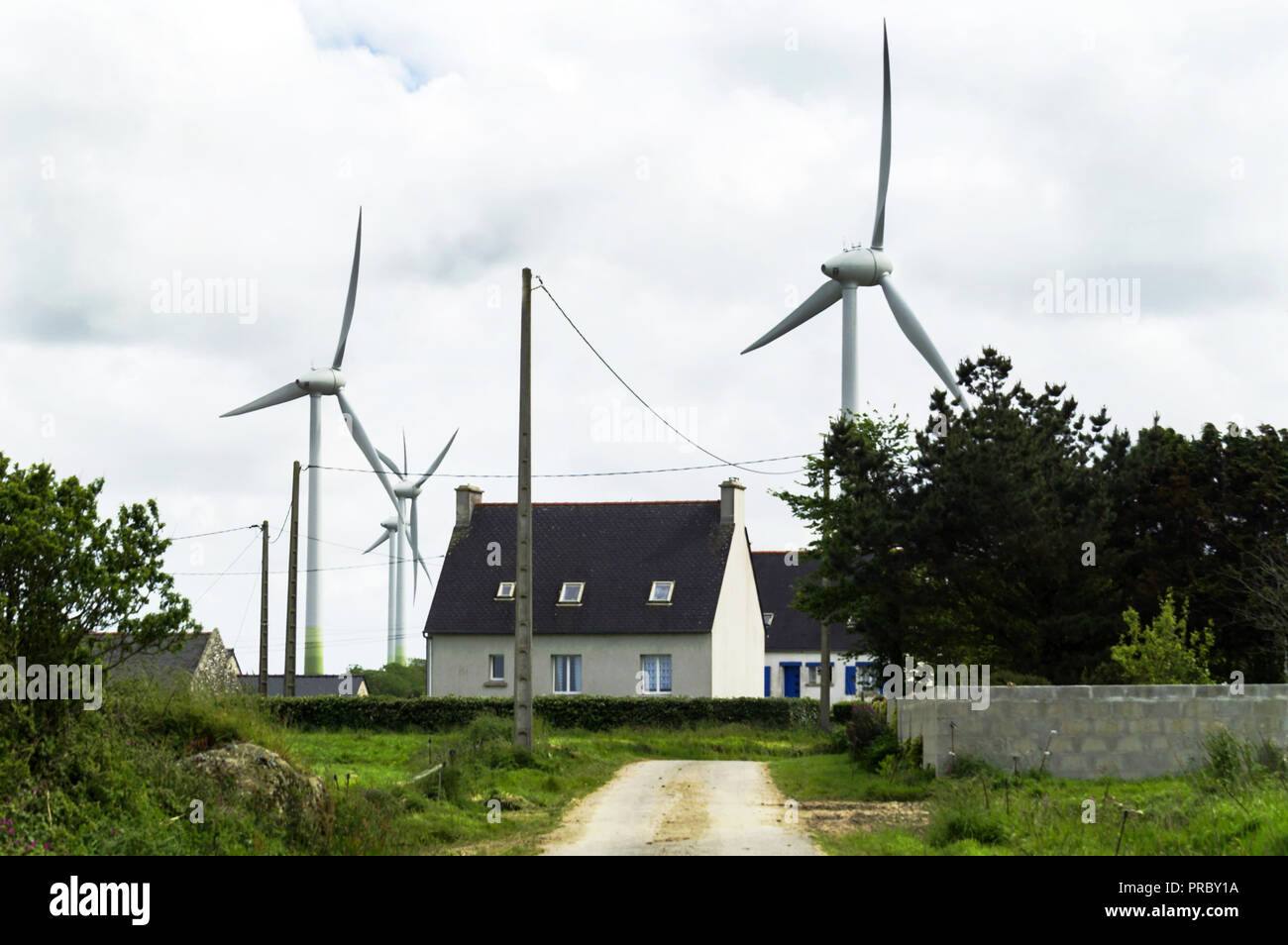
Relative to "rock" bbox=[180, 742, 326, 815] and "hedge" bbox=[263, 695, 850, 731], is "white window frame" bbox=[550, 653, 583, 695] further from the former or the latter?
"rock" bbox=[180, 742, 326, 815]

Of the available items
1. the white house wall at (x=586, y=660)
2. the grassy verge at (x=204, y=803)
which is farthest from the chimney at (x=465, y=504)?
the grassy verge at (x=204, y=803)

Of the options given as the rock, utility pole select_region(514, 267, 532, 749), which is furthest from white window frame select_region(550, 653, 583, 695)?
the rock

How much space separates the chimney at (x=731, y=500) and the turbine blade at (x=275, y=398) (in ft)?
58.7

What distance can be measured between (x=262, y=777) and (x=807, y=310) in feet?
97.7

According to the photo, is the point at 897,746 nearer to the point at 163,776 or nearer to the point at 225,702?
the point at 225,702

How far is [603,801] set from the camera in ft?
62.6

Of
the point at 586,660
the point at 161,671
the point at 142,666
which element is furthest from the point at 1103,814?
the point at 586,660

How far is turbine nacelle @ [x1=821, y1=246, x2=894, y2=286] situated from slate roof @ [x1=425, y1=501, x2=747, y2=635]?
11.7 metres

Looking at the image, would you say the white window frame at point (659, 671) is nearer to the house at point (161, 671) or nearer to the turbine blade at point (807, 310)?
the turbine blade at point (807, 310)

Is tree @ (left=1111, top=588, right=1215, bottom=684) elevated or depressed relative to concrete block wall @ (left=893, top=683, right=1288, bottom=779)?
elevated

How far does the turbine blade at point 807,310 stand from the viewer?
39.2 m

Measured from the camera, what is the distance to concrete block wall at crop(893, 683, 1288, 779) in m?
19.0

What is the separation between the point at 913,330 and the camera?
120 feet
